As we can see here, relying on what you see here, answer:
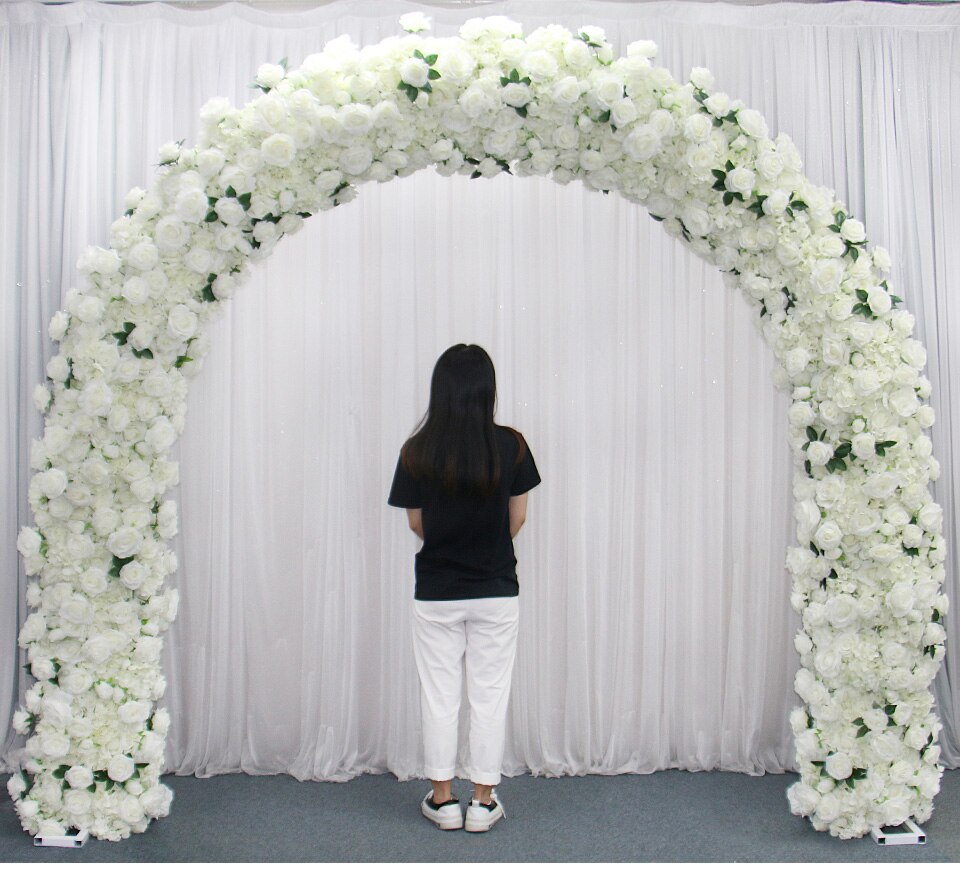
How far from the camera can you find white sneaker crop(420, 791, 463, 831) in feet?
9.98

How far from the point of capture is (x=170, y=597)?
3041mm

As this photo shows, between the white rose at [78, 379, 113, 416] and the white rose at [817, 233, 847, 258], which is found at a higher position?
the white rose at [817, 233, 847, 258]

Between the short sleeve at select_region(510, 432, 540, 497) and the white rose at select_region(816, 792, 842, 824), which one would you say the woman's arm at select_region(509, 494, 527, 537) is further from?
the white rose at select_region(816, 792, 842, 824)

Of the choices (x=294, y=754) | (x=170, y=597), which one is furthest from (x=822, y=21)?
(x=294, y=754)

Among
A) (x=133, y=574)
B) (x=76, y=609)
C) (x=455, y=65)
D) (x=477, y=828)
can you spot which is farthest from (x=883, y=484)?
(x=76, y=609)

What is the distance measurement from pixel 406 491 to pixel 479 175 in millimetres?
1006

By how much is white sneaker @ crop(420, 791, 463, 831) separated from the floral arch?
865 mm

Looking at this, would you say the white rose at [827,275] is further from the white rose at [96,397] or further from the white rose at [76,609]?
the white rose at [76,609]

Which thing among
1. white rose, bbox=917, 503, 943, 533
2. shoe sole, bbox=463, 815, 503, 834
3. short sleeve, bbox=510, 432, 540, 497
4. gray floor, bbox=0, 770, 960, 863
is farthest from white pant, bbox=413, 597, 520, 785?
white rose, bbox=917, 503, 943, 533

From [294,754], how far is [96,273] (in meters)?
1.88

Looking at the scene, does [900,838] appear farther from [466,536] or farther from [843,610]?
[466,536]

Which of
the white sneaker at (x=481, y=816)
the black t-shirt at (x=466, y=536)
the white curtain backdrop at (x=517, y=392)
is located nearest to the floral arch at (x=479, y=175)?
the white curtain backdrop at (x=517, y=392)

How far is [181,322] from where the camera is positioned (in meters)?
2.88

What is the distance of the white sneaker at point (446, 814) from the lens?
3043 mm
